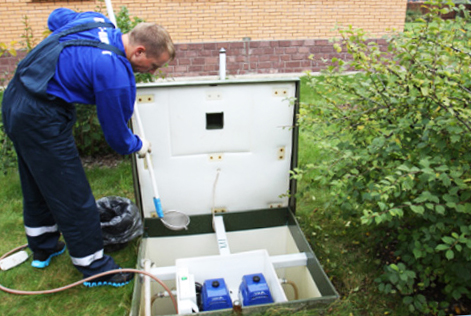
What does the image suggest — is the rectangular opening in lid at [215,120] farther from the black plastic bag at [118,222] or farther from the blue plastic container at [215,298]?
the blue plastic container at [215,298]

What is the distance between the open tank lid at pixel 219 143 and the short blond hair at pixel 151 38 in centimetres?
38

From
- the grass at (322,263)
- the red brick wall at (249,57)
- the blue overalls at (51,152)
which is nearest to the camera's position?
the blue overalls at (51,152)

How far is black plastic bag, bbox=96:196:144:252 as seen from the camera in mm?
3018

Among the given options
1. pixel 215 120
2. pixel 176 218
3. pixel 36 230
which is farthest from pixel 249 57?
pixel 36 230

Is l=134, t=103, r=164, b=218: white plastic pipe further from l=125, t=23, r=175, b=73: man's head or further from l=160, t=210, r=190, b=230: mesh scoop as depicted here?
l=125, t=23, r=175, b=73: man's head

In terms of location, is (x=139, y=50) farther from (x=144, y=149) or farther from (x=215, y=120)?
(x=215, y=120)

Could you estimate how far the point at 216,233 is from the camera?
298 centimetres

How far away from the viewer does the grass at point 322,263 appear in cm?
249

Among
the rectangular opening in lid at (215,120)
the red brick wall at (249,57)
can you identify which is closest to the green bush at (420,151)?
the rectangular opening in lid at (215,120)

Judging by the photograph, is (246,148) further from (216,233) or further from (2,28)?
(2,28)

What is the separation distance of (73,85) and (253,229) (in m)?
1.80

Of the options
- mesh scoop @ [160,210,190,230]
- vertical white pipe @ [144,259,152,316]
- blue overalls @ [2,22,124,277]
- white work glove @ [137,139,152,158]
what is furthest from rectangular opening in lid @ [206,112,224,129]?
vertical white pipe @ [144,259,152,316]

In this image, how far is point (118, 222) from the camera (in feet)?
9.89

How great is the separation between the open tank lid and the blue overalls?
0.46m
